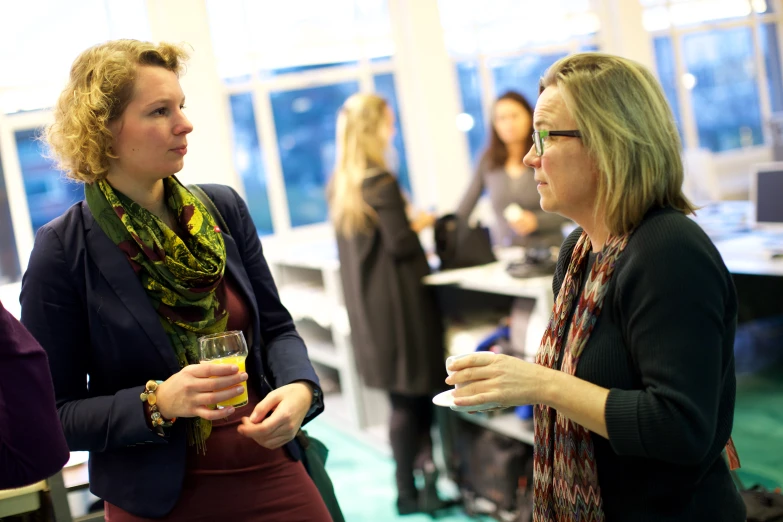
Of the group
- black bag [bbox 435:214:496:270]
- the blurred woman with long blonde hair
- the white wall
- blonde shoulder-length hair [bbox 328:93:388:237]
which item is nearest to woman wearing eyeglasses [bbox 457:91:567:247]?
black bag [bbox 435:214:496:270]

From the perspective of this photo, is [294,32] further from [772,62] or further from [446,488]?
[772,62]

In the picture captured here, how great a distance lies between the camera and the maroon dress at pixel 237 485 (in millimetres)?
1518

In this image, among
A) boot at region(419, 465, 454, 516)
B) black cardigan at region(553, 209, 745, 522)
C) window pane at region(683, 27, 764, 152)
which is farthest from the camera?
window pane at region(683, 27, 764, 152)

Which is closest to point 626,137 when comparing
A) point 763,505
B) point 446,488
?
point 763,505

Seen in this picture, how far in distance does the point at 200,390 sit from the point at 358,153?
2.43m

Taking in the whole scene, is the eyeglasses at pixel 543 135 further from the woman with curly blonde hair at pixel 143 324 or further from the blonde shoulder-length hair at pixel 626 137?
the woman with curly blonde hair at pixel 143 324

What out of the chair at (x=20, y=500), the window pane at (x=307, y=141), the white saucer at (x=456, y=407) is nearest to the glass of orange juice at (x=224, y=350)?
the white saucer at (x=456, y=407)

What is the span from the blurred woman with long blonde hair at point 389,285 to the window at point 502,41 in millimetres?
3872

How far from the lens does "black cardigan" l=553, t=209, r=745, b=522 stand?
1.20 m

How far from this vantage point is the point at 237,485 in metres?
1.54

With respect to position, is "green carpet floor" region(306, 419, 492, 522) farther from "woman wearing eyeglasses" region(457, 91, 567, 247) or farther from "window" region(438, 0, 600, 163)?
"window" region(438, 0, 600, 163)

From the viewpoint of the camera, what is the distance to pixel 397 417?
3895 mm

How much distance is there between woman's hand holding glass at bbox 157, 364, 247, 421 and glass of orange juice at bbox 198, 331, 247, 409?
0.05 metres

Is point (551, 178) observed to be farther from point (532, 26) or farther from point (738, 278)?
point (532, 26)
